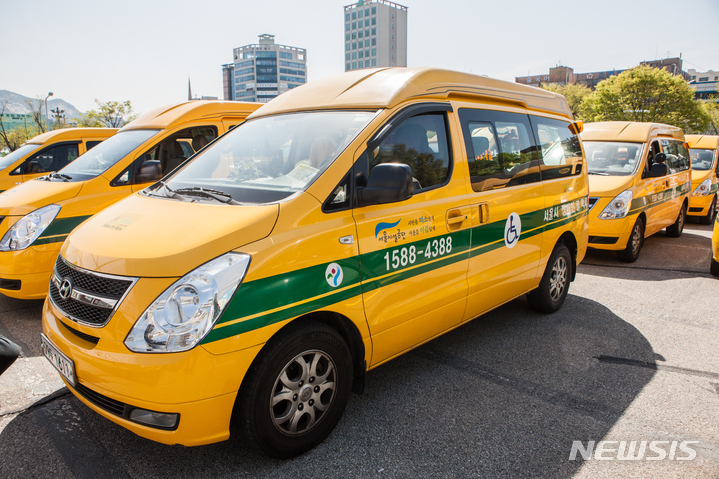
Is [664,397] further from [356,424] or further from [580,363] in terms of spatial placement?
[356,424]

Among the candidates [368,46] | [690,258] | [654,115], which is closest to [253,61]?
[368,46]

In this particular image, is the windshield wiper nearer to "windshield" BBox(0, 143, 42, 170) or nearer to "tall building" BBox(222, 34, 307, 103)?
"windshield" BBox(0, 143, 42, 170)

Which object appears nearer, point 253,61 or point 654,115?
point 654,115

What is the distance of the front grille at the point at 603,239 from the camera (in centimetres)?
689

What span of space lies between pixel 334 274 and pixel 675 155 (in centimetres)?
876

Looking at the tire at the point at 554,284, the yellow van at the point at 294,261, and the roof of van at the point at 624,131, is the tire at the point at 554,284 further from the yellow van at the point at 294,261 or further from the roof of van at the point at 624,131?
the roof of van at the point at 624,131

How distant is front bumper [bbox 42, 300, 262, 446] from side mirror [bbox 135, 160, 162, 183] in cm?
324

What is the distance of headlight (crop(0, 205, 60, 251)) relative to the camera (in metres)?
4.42

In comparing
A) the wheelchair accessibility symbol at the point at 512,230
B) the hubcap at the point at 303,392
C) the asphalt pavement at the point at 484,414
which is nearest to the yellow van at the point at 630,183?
the asphalt pavement at the point at 484,414

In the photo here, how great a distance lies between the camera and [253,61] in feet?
477

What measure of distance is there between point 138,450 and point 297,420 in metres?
0.91

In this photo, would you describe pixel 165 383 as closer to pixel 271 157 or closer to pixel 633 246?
pixel 271 157

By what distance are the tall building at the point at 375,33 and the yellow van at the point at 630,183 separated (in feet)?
410

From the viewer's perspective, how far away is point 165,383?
2.04m
